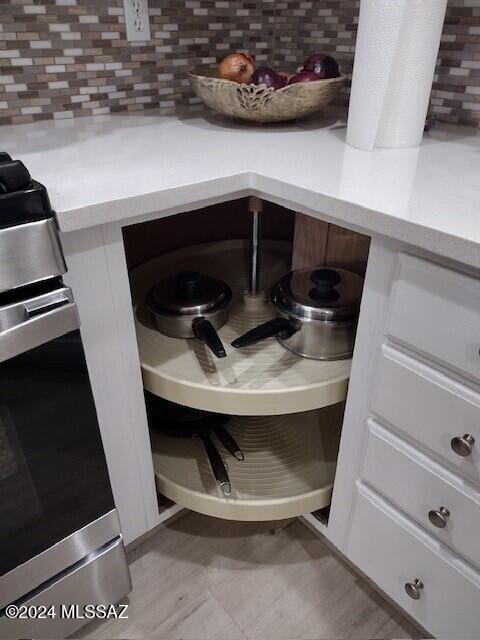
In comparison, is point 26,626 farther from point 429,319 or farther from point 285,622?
point 429,319

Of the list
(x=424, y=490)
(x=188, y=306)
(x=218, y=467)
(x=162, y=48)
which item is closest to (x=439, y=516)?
(x=424, y=490)

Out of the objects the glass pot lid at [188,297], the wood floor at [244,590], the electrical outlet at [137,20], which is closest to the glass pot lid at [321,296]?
the glass pot lid at [188,297]

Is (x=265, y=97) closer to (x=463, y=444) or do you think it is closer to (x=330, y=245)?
(x=330, y=245)

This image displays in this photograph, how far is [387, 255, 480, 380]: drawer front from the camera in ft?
1.95

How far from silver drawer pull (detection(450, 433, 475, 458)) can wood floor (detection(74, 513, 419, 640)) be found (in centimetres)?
56

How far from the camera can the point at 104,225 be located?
27.0 inches

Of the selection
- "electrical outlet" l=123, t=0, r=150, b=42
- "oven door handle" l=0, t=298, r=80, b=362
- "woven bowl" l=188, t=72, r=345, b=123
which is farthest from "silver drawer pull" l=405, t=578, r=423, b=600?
"electrical outlet" l=123, t=0, r=150, b=42

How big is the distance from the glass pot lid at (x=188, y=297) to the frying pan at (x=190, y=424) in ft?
0.91

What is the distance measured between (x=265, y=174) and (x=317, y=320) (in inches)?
11.5

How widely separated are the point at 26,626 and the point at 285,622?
497mm

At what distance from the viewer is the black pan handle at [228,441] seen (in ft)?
3.48

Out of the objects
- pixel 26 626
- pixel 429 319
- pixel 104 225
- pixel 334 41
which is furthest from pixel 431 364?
pixel 334 41

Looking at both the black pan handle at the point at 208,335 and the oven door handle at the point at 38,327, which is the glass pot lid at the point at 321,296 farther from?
the oven door handle at the point at 38,327

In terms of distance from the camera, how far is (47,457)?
708 millimetres
